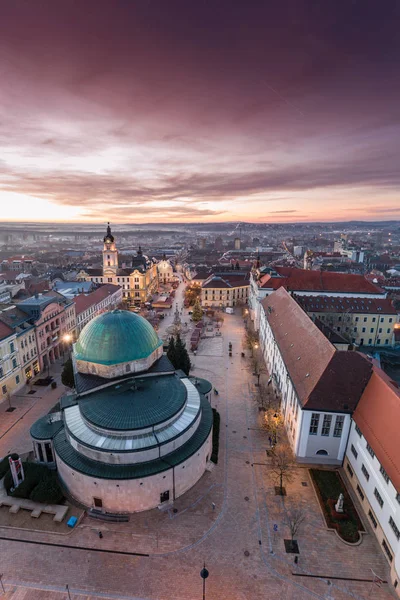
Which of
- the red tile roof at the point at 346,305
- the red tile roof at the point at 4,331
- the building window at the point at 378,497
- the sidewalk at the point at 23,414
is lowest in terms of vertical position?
the sidewalk at the point at 23,414

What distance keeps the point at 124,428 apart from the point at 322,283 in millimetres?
75720

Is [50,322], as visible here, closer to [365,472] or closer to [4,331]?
[4,331]

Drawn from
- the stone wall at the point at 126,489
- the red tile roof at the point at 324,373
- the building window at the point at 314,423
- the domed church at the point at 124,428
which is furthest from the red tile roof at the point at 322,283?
the stone wall at the point at 126,489

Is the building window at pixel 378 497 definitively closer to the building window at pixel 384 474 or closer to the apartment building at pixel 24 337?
the building window at pixel 384 474

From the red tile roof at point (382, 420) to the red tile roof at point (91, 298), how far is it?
66.9 meters

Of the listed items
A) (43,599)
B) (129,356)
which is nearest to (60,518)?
(43,599)

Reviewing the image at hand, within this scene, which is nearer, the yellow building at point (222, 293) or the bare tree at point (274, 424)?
the bare tree at point (274, 424)

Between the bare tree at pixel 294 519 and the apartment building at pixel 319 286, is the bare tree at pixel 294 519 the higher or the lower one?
the lower one

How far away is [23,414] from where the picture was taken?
47.6 meters

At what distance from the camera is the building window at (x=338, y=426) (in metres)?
35.2

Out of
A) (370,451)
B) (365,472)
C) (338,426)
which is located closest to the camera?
(370,451)

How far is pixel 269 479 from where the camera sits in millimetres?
35500

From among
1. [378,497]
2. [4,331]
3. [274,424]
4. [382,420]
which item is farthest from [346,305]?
[4,331]

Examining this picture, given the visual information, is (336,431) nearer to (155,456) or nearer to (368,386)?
(368,386)
